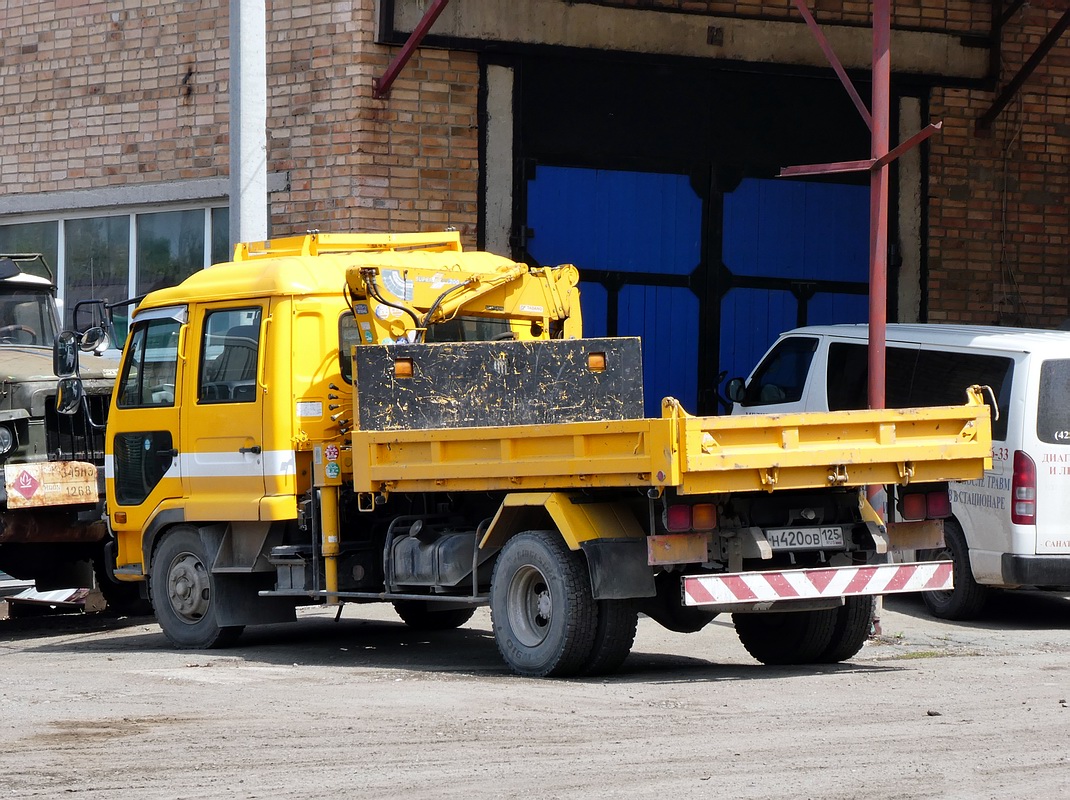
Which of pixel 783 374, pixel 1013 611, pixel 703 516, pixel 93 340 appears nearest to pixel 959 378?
pixel 783 374

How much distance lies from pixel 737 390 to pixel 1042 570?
118 inches

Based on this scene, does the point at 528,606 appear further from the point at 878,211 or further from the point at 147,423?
the point at 878,211

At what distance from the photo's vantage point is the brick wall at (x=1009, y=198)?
16.9 metres

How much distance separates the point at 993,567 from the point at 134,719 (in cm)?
641

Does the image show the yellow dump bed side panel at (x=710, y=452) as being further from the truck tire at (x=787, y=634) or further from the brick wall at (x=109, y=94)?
the brick wall at (x=109, y=94)

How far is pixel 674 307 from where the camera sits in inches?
640

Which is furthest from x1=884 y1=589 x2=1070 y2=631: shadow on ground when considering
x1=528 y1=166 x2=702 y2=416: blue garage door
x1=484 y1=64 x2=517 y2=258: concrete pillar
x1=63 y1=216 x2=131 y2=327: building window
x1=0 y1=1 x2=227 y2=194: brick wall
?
x1=63 y1=216 x2=131 y2=327: building window

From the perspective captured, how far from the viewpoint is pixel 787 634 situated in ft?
32.9

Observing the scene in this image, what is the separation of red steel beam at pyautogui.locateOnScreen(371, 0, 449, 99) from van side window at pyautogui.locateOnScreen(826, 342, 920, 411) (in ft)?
13.5

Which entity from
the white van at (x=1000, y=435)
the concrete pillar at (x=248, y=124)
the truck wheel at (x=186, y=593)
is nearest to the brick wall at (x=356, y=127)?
the concrete pillar at (x=248, y=124)

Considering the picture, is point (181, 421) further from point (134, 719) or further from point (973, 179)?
point (973, 179)

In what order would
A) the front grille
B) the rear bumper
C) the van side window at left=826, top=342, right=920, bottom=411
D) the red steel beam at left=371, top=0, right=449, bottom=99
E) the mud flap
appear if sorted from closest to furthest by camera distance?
the mud flap < the rear bumper < the front grille < the van side window at left=826, top=342, right=920, bottom=411 < the red steel beam at left=371, top=0, right=449, bottom=99

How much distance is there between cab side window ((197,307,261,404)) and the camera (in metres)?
10.7

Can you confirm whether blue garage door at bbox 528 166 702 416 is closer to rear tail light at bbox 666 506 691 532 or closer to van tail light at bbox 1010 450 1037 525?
van tail light at bbox 1010 450 1037 525
